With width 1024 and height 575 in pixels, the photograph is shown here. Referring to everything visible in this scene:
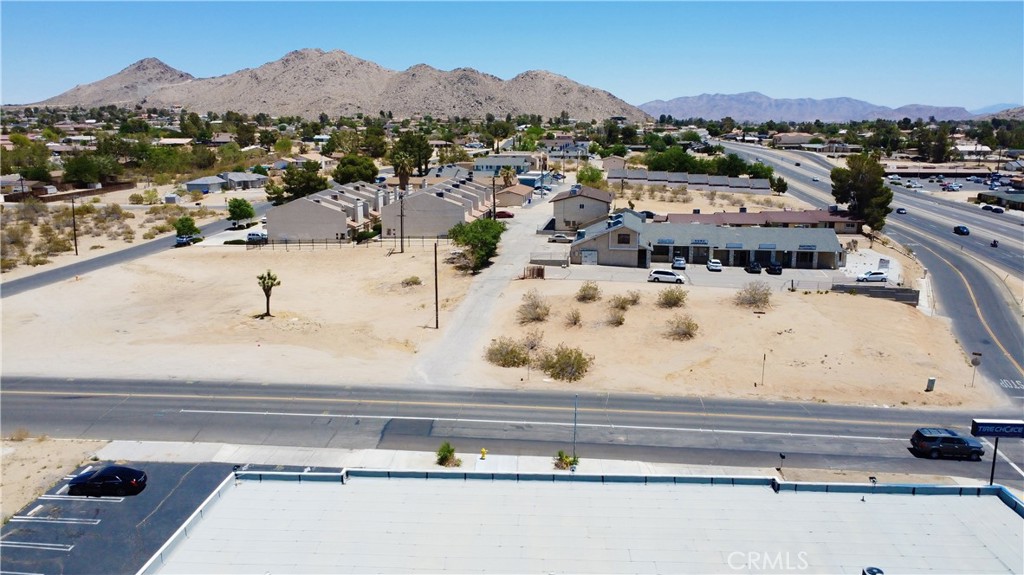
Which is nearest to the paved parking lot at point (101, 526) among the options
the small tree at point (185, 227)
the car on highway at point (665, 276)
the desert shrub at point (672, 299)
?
the desert shrub at point (672, 299)

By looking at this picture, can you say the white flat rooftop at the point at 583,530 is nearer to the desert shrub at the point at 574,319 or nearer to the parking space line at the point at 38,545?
the parking space line at the point at 38,545

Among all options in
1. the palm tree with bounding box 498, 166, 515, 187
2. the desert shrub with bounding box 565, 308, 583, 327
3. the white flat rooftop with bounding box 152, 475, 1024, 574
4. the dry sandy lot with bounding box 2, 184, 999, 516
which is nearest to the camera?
the white flat rooftop with bounding box 152, 475, 1024, 574

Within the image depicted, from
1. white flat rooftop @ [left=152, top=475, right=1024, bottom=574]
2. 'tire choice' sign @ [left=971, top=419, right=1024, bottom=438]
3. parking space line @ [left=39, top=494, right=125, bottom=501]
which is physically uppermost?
'tire choice' sign @ [left=971, top=419, right=1024, bottom=438]

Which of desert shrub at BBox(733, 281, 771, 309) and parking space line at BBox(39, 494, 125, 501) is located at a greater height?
desert shrub at BBox(733, 281, 771, 309)

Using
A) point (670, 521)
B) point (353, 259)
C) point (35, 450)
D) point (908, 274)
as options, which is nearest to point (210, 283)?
point (353, 259)

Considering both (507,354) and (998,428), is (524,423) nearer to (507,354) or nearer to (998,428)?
(507,354)

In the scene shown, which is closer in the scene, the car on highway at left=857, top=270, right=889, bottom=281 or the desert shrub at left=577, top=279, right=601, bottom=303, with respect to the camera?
the desert shrub at left=577, top=279, right=601, bottom=303

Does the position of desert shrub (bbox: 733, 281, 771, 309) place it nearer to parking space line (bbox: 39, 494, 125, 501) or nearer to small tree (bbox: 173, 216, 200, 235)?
parking space line (bbox: 39, 494, 125, 501)

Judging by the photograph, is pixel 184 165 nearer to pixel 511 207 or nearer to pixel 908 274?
pixel 511 207

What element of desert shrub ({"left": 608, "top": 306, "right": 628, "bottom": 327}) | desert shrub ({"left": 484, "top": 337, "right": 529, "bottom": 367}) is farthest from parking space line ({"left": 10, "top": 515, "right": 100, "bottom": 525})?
desert shrub ({"left": 608, "top": 306, "right": 628, "bottom": 327})
